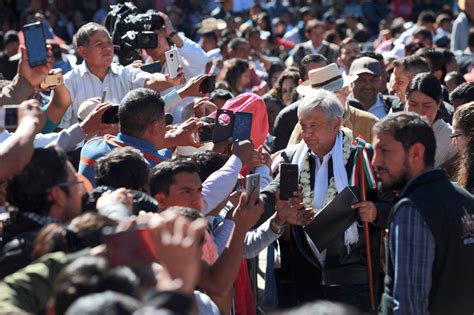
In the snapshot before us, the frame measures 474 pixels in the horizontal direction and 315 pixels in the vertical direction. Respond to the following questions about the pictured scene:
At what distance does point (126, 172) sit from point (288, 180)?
3.62ft

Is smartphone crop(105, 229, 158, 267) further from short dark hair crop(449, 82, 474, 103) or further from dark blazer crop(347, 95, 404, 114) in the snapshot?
dark blazer crop(347, 95, 404, 114)

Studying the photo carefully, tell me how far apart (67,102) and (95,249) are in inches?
102

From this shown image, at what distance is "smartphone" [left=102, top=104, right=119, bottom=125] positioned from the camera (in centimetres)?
618

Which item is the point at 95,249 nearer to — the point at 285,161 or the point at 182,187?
the point at 182,187

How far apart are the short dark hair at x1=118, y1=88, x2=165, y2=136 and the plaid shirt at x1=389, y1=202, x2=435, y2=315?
1.93 m

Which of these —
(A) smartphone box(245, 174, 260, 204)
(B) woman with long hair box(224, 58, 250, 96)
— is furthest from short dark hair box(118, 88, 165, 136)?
(B) woman with long hair box(224, 58, 250, 96)

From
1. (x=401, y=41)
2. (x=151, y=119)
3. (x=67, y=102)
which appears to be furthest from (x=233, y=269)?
(x=401, y=41)

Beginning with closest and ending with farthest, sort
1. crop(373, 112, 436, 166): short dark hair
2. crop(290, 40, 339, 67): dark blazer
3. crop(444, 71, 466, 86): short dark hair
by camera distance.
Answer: crop(373, 112, 436, 166): short dark hair < crop(444, 71, 466, 86): short dark hair < crop(290, 40, 339, 67): dark blazer

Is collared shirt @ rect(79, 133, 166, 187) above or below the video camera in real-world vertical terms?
below

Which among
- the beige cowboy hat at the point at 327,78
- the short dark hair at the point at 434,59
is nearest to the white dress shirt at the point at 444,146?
the beige cowboy hat at the point at 327,78

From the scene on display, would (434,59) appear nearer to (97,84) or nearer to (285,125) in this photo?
(285,125)

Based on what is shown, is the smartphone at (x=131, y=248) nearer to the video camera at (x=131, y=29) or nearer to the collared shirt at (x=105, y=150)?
the collared shirt at (x=105, y=150)

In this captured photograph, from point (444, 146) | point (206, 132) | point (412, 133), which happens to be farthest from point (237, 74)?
point (412, 133)

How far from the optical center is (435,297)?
14.6 feet
